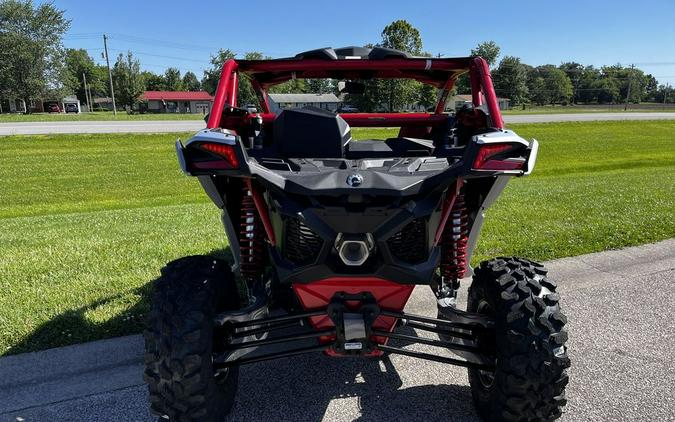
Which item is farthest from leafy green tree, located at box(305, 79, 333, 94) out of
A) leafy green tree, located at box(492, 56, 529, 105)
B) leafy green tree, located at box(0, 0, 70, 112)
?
leafy green tree, located at box(492, 56, 529, 105)

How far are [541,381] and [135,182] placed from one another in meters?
11.5

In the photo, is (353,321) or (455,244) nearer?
(353,321)

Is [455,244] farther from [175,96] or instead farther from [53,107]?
[175,96]

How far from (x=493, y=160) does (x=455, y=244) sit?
2.51 feet

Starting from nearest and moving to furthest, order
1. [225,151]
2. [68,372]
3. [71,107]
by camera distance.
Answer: [225,151] < [68,372] < [71,107]

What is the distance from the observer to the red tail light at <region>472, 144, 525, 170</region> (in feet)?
6.88

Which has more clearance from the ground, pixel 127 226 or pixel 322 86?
pixel 322 86

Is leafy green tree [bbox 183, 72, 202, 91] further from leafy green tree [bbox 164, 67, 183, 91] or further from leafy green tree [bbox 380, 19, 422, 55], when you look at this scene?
leafy green tree [bbox 380, 19, 422, 55]

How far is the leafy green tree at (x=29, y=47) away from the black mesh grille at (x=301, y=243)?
62.4 m

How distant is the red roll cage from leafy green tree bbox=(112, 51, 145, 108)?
251 feet

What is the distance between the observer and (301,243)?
2.28 metres

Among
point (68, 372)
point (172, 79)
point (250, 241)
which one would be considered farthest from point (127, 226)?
point (172, 79)

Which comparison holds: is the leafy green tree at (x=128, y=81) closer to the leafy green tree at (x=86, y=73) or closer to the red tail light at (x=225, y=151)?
the leafy green tree at (x=86, y=73)

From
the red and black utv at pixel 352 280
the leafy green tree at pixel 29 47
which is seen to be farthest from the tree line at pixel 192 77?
the red and black utv at pixel 352 280
